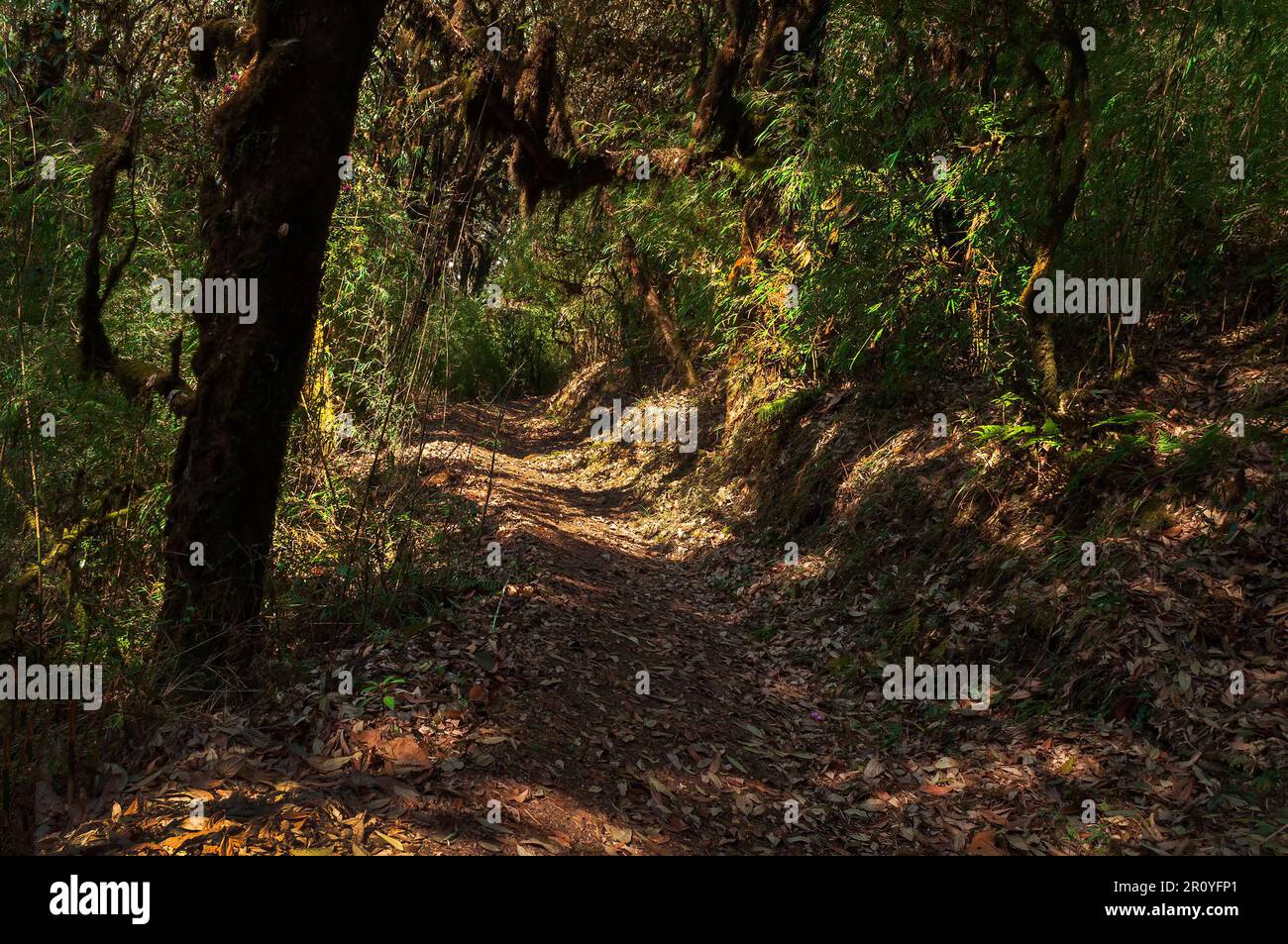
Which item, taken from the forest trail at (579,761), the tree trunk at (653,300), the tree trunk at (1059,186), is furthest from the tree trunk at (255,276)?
the tree trunk at (653,300)

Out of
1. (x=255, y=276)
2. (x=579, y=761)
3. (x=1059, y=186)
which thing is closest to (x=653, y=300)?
(x=1059, y=186)

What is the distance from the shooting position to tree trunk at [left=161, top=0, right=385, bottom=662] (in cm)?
327

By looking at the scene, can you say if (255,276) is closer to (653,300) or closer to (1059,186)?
(1059,186)

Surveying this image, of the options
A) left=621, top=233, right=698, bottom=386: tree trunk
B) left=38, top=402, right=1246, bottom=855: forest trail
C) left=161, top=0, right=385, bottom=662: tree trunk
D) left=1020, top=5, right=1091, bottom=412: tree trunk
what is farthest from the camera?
left=621, top=233, right=698, bottom=386: tree trunk

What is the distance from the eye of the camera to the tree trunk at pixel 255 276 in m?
3.27

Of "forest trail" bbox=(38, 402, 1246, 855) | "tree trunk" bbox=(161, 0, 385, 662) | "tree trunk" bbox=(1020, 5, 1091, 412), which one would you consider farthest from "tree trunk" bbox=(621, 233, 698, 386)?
"tree trunk" bbox=(161, 0, 385, 662)

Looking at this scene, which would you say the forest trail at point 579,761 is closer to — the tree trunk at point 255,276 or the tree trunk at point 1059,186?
the tree trunk at point 255,276

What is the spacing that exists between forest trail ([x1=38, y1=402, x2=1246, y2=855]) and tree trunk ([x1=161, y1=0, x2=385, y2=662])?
1.86ft

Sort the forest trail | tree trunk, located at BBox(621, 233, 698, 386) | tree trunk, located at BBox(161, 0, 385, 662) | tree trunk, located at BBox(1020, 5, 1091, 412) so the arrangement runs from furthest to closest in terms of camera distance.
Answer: tree trunk, located at BBox(621, 233, 698, 386) → tree trunk, located at BBox(1020, 5, 1091, 412) → tree trunk, located at BBox(161, 0, 385, 662) → the forest trail

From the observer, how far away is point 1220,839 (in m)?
2.85

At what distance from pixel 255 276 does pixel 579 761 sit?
238 cm

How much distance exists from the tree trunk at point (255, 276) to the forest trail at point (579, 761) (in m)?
0.57

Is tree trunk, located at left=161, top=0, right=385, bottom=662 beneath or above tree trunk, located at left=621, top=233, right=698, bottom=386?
beneath

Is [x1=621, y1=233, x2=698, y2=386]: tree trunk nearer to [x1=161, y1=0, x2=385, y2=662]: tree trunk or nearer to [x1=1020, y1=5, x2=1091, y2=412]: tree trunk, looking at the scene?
[x1=1020, y1=5, x2=1091, y2=412]: tree trunk
